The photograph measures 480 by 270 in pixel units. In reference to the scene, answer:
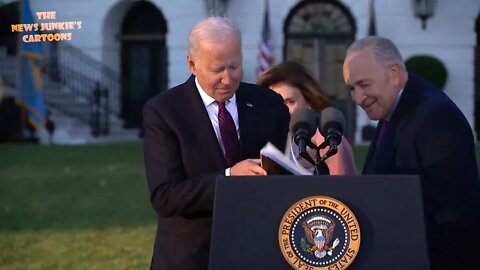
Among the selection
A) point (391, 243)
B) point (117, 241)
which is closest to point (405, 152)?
point (391, 243)

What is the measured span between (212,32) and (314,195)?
2.43ft

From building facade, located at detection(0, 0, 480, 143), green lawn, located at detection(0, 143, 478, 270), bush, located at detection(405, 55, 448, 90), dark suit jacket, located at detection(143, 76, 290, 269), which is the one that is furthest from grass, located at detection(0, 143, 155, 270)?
bush, located at detection(405, 55, 448, 90)

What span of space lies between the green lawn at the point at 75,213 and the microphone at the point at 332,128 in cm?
458

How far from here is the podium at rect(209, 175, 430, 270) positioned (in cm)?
268

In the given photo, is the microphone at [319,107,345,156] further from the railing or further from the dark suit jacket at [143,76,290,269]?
the railing

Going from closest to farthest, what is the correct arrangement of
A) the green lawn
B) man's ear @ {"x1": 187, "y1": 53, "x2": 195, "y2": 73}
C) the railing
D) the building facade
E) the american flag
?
man's ear @ {"x1": 187, "y1": 53, "x2": 195, "y2": 73} < the green lawn < the american flag < the building facade < the railing

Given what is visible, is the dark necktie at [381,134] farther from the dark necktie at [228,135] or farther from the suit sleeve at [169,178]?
the suit sleeve at [169,178]

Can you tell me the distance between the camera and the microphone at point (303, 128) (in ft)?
9.57

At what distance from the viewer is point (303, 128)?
294cm

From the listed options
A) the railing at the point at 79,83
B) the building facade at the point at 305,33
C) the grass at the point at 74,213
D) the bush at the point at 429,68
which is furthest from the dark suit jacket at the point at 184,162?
the railing at the point at 79,83

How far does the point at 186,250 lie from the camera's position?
10.4 ft

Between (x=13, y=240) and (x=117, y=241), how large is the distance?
1.08m

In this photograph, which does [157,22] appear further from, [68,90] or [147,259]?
[147,259]

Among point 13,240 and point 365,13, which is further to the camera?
point 365,13
